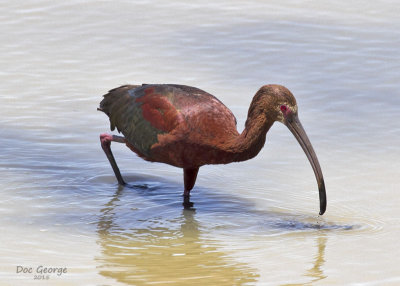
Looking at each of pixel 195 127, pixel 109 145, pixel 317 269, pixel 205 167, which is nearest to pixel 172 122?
pixel 195 127

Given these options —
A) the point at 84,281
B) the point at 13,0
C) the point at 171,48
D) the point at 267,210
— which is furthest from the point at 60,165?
the point at 13,0

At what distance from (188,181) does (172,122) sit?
50 cm

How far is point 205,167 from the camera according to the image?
8.22 meters

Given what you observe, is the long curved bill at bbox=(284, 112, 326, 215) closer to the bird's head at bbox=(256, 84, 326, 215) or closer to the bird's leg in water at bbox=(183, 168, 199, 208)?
the bird's head at bbox=(256, 84, 326, 215)

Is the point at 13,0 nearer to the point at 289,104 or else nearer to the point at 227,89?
the point at 227,89

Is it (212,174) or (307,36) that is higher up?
(307,36)

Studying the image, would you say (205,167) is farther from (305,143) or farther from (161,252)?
(161,252)

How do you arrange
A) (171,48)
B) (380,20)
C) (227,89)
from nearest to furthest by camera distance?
(227,89) → (171,48) → (380,20)

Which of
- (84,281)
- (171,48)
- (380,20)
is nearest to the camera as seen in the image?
(84,281)

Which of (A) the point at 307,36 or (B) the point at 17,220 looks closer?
(B) the point at 17,220

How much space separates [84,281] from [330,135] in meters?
3.61

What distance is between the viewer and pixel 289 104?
6.63m

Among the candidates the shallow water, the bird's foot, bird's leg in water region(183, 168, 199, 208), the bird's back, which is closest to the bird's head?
the bird's back

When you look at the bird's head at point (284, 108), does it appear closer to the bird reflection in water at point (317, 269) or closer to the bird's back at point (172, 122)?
the bird's back at point (172, 122)
